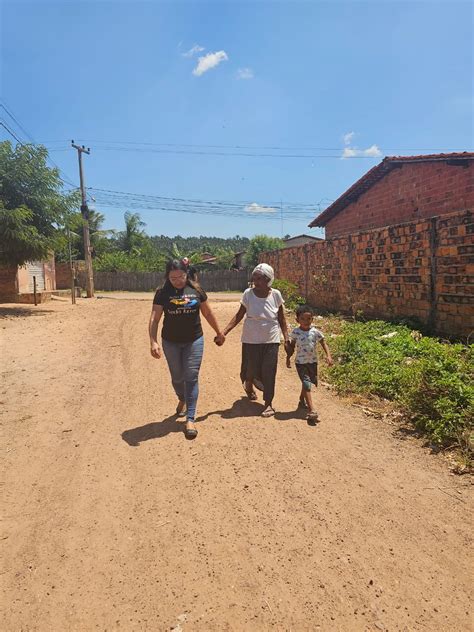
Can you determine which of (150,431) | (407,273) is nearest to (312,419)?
(150,431)

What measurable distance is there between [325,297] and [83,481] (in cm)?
1101

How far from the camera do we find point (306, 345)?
454 cm

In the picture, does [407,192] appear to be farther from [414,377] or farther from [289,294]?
[414,377]

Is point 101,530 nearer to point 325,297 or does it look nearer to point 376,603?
point 376,603

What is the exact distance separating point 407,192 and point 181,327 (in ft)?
38.1

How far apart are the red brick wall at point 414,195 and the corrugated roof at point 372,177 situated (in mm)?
175

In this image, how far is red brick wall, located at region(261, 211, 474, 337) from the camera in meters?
7.06

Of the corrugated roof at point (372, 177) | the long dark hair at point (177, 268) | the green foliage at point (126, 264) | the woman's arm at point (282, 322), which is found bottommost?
the woman's arm at point (282, 322)

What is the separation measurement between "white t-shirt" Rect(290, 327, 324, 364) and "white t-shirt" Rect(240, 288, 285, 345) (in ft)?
0.80

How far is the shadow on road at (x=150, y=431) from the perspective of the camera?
13.1ft

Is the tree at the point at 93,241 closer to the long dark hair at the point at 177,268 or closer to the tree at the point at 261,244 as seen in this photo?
the tree at the point at 261,244

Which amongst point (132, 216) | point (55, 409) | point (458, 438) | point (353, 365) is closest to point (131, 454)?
point (55, 409)

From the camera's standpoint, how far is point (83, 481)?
326 centimetres

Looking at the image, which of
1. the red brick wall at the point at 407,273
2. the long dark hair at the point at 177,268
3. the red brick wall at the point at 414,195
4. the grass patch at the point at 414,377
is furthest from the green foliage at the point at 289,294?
the long dark hair at the point at 177,268
